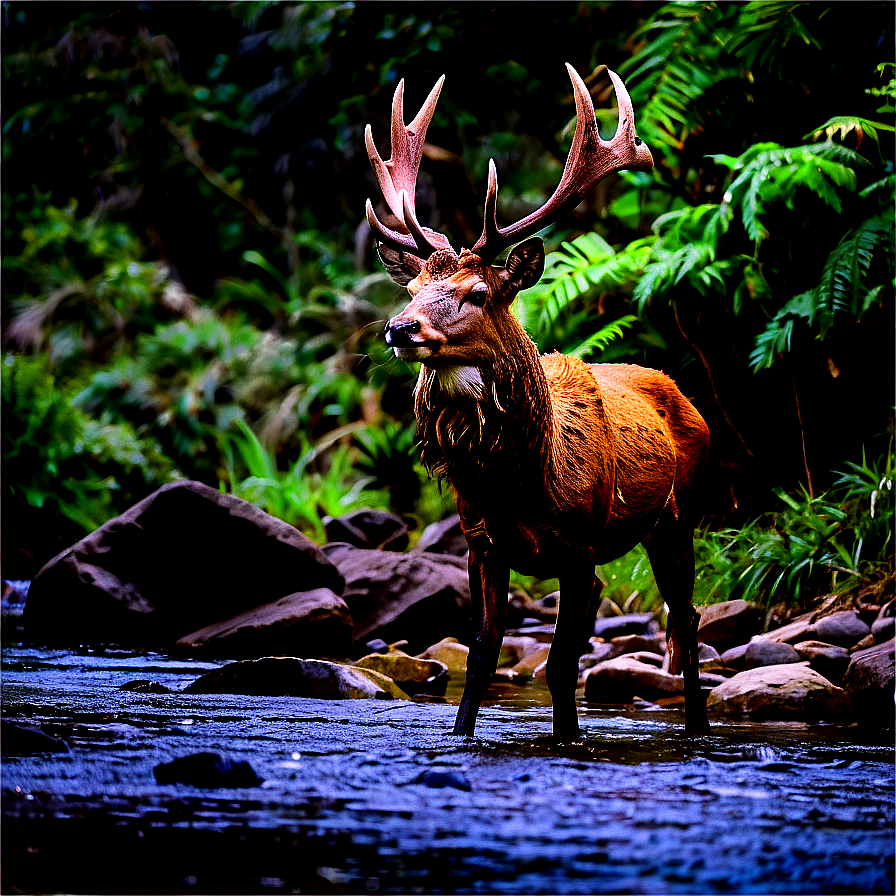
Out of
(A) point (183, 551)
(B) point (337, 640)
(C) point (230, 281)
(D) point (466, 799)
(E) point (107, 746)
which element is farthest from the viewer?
(C) point (230, 281)

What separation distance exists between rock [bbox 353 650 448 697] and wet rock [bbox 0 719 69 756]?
3167 millimetres

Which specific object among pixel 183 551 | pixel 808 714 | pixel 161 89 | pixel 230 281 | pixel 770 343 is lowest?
pixel 808 714

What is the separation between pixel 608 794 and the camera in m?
3.93

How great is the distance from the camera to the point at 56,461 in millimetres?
14344

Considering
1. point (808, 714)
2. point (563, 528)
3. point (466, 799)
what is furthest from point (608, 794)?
point (808, 714)

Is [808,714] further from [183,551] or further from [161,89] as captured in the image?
[161,89]

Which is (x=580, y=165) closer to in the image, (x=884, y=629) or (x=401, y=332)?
(x=401, y=332)

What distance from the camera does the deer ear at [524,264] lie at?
5180mm

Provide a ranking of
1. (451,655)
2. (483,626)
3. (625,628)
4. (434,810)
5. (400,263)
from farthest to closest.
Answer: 1. (625,628)
2. (451,655)
3. (400,263)
4. (483,626)
5. (434,810)

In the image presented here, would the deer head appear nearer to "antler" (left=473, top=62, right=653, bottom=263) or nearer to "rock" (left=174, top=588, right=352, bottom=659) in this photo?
"antler" (left=473, top=62, right=653, bottom=263)

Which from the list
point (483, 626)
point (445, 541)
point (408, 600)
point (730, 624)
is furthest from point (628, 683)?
point (445, 541)

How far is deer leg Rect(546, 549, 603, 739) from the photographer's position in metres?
5.33

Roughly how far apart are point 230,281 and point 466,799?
71.5 feet

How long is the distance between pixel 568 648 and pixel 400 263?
1925mm
